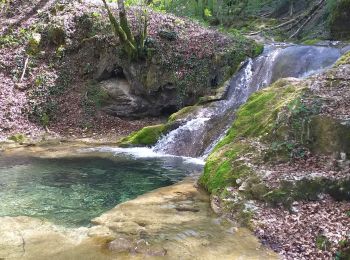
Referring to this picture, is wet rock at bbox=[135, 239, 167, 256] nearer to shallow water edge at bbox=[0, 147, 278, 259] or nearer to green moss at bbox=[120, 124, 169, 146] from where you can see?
shallow water edge at bbox=[0, 147, 278, 259]

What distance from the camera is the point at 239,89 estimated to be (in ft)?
55.3

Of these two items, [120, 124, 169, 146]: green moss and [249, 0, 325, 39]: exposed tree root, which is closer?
[120, 124, 169, 146]: green moss

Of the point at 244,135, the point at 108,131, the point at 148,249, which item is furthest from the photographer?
the point at 108,131

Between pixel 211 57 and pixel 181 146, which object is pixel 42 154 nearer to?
pixel 181 146

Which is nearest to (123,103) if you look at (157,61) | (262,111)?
(157,61)

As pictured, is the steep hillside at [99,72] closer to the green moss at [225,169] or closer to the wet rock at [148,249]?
the green moss at [225,169]

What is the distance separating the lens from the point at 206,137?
1391 cm

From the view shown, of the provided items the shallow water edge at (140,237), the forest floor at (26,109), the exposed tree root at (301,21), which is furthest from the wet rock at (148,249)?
the exposed tree root at (301,21)

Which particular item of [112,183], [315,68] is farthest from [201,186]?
[315,68]

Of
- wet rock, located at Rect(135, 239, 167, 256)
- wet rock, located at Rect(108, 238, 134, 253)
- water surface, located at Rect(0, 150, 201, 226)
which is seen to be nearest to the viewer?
wet rock, located at Rect(135, 239, 167, 256)

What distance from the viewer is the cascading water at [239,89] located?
45.9 feet

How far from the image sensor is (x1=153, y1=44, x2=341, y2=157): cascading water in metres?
14.0

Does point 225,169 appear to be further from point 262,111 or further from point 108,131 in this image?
point 108,131

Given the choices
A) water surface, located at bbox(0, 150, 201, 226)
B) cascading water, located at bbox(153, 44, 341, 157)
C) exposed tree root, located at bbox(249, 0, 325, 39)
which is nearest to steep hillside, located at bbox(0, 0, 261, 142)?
cascading water, located at bbox(153, 44, 341, 157)
